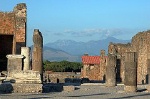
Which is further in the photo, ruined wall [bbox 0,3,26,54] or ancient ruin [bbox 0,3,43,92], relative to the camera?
ruined wall [bbox 0,3,26,54]

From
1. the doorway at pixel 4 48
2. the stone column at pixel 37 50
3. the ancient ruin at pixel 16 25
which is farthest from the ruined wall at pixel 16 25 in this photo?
the stone column at pixel 37 50

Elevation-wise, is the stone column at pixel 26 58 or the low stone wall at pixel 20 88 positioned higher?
the stone column at pixel 26 58

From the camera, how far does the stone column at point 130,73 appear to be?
20641 millimetres

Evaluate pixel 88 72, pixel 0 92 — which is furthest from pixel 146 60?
pixel 0 92

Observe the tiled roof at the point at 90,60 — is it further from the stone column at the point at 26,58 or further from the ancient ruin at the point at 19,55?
the stone column at the point at 26,58

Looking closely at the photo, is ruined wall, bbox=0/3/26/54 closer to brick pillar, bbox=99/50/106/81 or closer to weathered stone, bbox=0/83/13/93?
weathered stone, bbox=0/83/13/93

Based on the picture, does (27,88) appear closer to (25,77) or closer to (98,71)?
(25,77)

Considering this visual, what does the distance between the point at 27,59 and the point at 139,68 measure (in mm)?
15062

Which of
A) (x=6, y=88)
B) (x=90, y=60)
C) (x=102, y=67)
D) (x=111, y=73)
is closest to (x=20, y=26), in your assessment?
(x=111, y=73)

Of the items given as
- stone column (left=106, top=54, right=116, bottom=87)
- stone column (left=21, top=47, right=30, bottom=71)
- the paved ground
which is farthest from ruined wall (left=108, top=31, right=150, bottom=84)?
the paved ground

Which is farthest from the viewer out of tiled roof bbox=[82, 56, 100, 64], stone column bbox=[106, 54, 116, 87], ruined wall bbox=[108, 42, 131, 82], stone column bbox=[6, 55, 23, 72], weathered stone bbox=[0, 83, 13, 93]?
tiled roof bbox=[82, 56, 100, 64]

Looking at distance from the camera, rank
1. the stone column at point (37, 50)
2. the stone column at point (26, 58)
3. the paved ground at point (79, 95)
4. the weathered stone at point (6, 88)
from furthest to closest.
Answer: the stone column at point (37, 50) → the stone column at point (26, 58) → the weathered stone at point (6, 88) → the paved ground at point (79, 95)

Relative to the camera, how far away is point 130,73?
A: 20.8 metres

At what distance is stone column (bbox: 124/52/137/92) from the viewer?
67.7 feet
